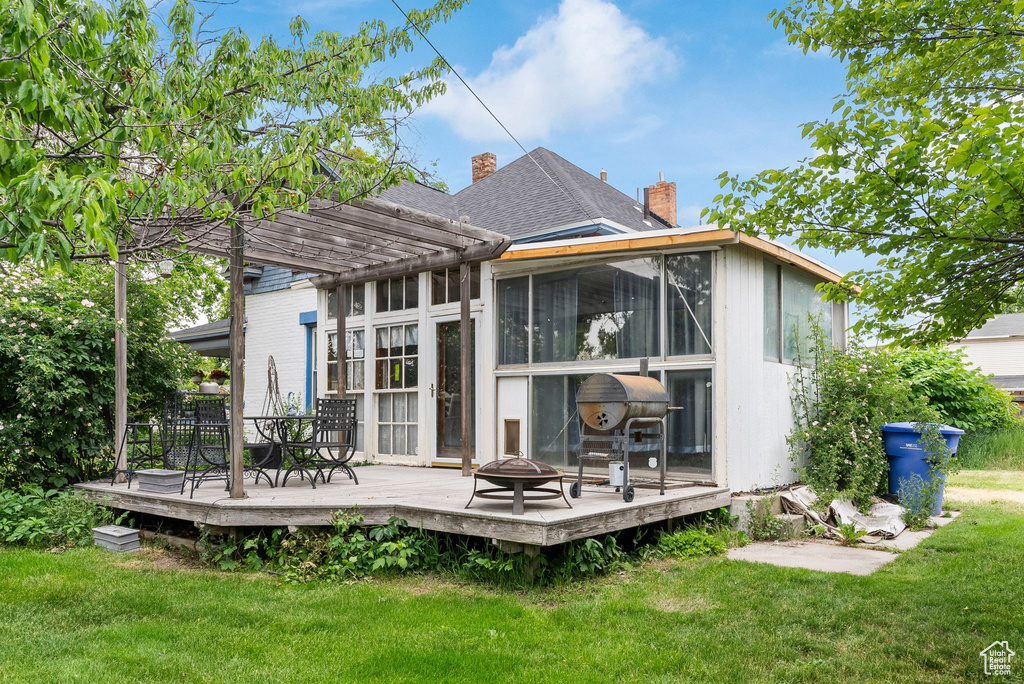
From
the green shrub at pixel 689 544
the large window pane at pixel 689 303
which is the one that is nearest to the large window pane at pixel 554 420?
the large window pane at pixel 689 303

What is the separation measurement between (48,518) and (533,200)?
27.1 ft

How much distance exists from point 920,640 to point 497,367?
18.1 ft

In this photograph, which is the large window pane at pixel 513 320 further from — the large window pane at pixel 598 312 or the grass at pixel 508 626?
the grass at pixel 508 626

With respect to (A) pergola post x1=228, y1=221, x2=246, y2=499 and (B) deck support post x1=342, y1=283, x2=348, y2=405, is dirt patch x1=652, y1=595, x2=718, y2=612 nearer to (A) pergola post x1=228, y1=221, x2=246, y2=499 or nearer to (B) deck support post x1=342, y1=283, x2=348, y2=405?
(A) pergola post x1=228, y1=221, x2=246, y2=499

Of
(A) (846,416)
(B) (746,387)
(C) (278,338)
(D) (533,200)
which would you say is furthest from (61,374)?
(A) (846,416)

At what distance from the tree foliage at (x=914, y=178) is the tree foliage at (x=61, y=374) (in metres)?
5.51

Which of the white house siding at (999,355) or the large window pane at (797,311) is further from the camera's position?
the white house siding at (999,355)

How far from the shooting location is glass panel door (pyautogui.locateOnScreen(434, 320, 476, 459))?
9266 millimetres

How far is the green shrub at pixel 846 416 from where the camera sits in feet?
25.8

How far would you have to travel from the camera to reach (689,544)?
6.30 metres

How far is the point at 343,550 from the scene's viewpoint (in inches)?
214

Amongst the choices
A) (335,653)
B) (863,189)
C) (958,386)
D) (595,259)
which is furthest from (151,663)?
(958,386)

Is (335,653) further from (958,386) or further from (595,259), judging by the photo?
(958,386)

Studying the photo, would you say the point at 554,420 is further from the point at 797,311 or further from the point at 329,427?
the point at 797,311
